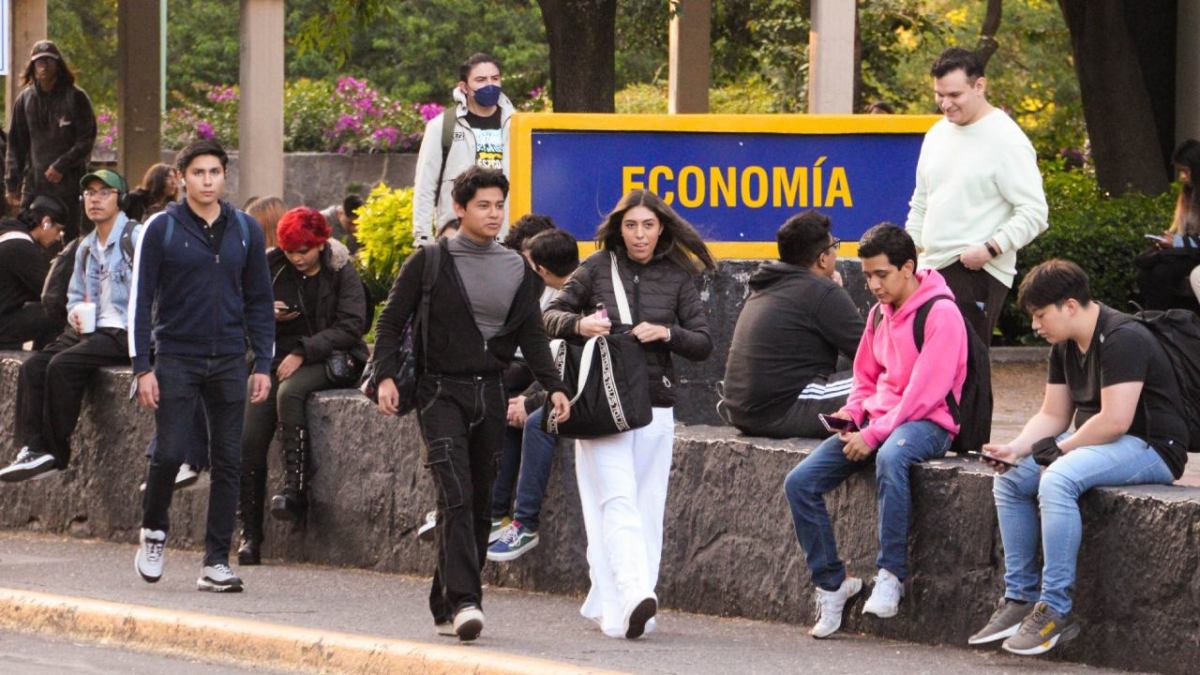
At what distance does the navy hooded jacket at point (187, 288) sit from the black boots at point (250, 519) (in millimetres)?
1464

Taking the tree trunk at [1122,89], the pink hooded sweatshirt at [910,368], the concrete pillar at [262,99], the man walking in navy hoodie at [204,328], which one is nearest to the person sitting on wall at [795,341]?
the pink hooded sweatshirt at [910,368]

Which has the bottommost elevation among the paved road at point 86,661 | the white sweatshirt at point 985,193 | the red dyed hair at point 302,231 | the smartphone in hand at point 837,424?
the paved road at point 86,661

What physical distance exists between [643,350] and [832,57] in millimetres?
9051

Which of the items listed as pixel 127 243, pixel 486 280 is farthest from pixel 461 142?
pixel 486 280

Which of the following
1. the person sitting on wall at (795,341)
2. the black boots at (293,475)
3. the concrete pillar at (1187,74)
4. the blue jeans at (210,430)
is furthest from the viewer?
the concrete pillar at (1187,74)

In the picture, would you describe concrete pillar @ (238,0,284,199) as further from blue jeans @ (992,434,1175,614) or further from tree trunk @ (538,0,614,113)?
blue jeans @ (992,434,1175,614)

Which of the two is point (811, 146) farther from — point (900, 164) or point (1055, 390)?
point (1055, 390)

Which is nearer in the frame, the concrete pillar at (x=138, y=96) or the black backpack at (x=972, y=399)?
the black backpack at (x=972, y=399)

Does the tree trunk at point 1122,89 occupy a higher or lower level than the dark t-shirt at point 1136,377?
higher

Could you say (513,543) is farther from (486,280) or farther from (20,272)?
(20,272)

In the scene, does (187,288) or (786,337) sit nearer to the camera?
(786,337)

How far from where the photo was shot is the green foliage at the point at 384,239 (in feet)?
49.5

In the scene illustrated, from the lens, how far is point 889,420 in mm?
8008

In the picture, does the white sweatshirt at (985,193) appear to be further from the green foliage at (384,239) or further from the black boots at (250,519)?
the green foliage at (384,239)
